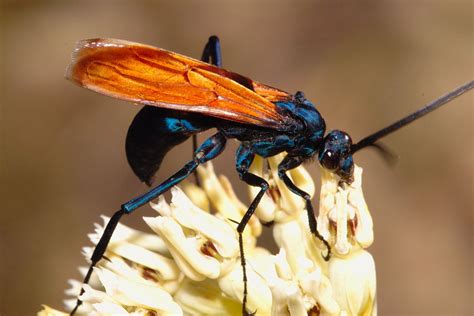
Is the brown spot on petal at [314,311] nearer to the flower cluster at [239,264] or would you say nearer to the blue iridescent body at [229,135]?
the flower cluster at [239,264]

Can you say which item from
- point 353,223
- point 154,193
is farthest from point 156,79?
point 353,223

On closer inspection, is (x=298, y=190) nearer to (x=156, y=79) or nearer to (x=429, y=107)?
(x=429, y=107)

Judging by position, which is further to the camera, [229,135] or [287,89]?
[287,89]

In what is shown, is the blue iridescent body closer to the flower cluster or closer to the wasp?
the wasp

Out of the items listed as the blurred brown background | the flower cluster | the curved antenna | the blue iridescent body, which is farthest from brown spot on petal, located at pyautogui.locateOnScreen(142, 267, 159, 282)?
the blurred brown background

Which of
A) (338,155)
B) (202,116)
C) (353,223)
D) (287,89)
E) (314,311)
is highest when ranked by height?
(287,89)

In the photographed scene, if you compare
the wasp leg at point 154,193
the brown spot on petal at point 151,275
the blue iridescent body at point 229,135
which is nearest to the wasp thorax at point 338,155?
the blue iridescent body at point 229,135

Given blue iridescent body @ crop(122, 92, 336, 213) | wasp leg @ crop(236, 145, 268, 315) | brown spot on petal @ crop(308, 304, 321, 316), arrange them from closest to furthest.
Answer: brown spot on petal @ crop(308, 304, 321, 316)
wasp leg @ crop(236, 145, 268, 315)
blue iridescent body @ crop(122, 92, 336, 213)
